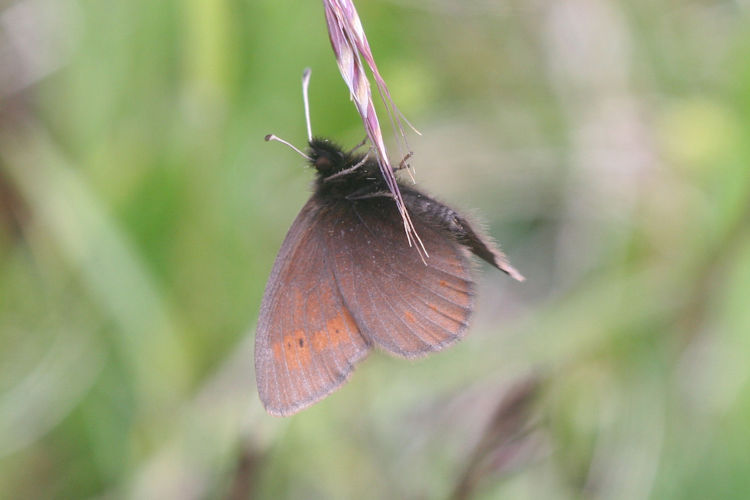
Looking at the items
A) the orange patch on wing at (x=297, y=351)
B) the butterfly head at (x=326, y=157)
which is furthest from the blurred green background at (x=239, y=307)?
the butterfly head at (x=326, y=157)

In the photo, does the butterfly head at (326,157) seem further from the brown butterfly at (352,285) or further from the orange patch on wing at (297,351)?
the orange patch on wing at (297,351)

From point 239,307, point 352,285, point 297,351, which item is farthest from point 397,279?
point 239,307

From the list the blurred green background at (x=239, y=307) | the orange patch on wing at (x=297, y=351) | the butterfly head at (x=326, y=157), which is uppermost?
the butterfly head at (x=326, y=157)

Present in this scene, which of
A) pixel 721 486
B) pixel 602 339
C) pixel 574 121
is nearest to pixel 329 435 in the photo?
pixel 602 339

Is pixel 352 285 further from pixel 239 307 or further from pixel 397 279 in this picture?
pixel 239 307

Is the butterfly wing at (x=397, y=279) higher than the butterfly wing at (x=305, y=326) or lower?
higher

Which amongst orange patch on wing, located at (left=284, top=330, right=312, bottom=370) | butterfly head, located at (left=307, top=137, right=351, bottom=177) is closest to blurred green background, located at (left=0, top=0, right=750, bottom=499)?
orange patch on wing, located at (left=284, top=330, right=312, bottom=370)

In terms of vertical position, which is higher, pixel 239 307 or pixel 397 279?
pixel 397 279

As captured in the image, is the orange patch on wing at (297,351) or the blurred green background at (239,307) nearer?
the orange patch on wing at (297,351)

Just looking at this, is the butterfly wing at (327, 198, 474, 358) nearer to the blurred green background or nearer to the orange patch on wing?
the orange patch on wing
